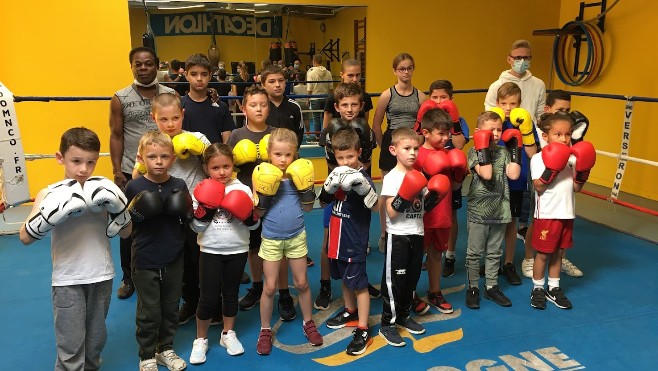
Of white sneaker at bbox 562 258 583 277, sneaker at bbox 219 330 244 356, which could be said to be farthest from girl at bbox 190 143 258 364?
white sneaker at bbox 562 258 583 277

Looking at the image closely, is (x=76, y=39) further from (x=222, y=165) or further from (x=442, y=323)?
(x=442, y=323)

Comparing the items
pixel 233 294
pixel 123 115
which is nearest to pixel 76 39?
pixel 123 115

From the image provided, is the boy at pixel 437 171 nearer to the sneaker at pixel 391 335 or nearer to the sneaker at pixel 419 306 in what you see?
the sneaker at pixel 419 306

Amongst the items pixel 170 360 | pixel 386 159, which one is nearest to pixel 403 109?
pixel 386 159

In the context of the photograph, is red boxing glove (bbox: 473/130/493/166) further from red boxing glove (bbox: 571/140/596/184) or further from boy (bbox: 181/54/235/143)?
boy (bbox: 181/54/235/143)

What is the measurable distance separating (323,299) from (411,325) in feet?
1.87

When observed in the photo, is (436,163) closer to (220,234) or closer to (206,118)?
(220,234)

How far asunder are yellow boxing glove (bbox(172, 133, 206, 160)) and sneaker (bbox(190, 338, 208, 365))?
89 centimetres

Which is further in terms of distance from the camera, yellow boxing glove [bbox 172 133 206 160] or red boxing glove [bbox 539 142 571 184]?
red boxing glove [bbox 539 142 571 184]

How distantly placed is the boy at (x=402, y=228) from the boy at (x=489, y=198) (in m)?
0.50

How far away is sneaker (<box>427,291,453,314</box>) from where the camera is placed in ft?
9.58

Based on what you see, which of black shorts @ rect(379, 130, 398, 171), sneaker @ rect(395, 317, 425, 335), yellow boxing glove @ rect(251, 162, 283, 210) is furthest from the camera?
black shorts @ rect(379, 130, 398, 171)

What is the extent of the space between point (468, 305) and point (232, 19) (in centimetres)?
404

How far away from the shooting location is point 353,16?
5.97 m
